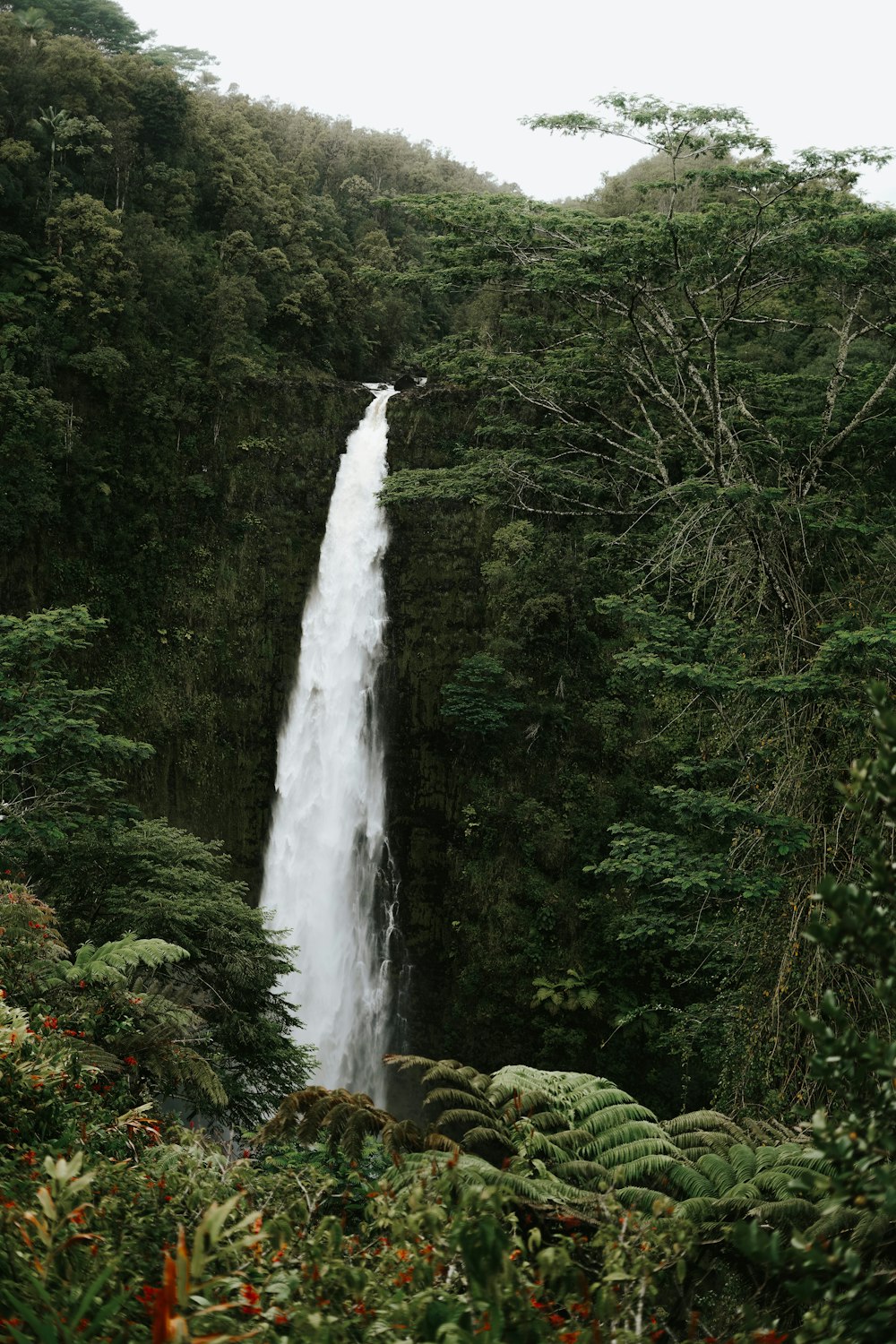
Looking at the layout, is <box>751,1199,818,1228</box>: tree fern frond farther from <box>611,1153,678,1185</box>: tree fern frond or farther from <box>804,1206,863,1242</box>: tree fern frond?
<box>611,1153,678,1185</box>: tree fern frond

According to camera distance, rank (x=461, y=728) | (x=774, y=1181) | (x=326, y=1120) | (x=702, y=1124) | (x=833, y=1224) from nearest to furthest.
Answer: (x=833, y=1224) → (x=774, y=1181) → (x=326, y=1120) → (x=702, y=1124) → (x=461, y=728)

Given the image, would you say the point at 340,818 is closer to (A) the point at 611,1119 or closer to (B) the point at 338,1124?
(B) the point at 338,1124

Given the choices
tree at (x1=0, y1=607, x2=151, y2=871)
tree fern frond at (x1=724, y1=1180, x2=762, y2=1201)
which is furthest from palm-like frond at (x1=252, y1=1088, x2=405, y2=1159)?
tree at (x1=0, y1=607, x2=151, y2=871)

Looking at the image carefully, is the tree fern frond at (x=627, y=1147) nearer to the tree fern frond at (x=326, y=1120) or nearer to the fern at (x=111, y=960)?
the tree fern frond at (x=326, y=1120)

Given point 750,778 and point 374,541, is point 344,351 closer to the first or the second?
point 374,541

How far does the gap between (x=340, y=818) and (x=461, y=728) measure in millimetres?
2684

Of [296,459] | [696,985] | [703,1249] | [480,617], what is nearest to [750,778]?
[703,1249]

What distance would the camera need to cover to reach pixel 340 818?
16422 mm

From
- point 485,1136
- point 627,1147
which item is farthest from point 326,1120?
point 627,1147

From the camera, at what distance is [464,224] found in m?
9.23

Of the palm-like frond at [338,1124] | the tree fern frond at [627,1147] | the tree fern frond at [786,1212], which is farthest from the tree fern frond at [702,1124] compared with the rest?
the palm-like frond at [338,1124]

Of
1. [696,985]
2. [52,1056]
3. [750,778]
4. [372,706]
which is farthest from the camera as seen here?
[372,706]

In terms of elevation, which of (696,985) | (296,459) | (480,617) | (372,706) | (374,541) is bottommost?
(696,985)

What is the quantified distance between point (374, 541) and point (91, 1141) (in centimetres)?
1525
